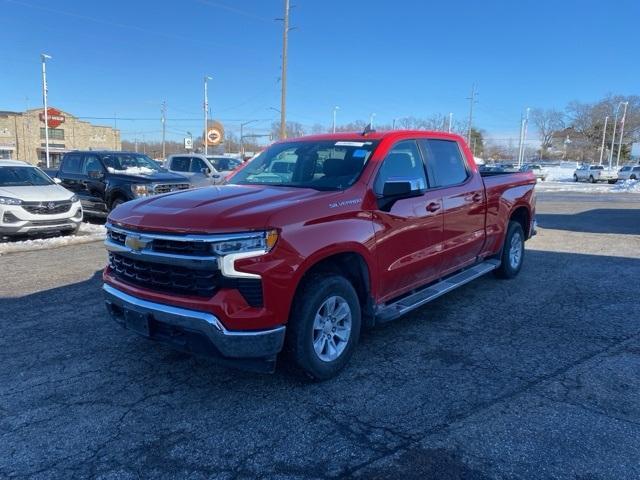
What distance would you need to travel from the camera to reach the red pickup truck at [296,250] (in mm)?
3264

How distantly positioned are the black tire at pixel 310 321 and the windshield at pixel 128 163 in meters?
9.93

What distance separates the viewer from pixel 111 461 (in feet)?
9.41

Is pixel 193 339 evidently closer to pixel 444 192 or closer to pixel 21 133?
pixel 444 192

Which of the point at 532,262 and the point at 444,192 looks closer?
the point at 444,192

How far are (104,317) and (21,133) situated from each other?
258 ft

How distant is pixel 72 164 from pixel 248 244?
1190 centimetres

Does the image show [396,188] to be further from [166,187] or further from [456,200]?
[166,187]

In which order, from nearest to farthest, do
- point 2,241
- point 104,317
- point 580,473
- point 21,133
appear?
point 580,473
point 104,317
point 2,241
point 21,133

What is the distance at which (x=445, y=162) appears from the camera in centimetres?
538

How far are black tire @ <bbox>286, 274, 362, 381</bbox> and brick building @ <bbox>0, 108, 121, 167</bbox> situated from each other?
235 ft

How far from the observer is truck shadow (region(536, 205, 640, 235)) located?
12420 mm

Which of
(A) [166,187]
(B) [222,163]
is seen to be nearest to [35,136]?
(B) [222,163]

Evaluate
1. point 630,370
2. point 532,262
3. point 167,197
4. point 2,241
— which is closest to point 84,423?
point 167,197

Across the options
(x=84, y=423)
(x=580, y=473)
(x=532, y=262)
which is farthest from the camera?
(x=532, y=262)
